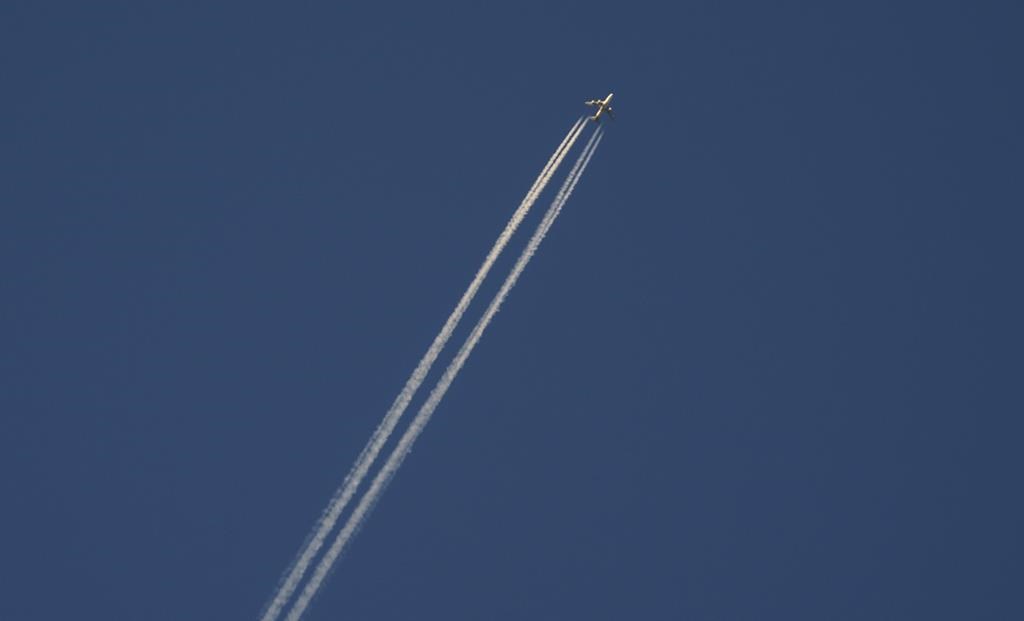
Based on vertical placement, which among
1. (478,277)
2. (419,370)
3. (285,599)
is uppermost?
(478,277)

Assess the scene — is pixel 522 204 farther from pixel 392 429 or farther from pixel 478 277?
pixel 392 429

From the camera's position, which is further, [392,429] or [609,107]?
[609,107]

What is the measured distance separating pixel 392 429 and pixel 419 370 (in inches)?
105

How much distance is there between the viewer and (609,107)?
2103 inches

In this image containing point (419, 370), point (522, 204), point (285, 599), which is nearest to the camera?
point (285, 599)

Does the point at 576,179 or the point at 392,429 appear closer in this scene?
the point at 392,429

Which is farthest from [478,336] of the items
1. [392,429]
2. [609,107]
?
[609,107]

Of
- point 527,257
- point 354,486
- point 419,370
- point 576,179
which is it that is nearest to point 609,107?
point 576,179

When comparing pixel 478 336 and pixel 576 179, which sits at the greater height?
pixel 576 179

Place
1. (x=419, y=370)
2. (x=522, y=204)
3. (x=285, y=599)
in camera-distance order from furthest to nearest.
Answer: (x=522, y=204), (x=419, y=370), (x=285, y=599)

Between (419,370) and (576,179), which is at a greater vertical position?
(576,179)

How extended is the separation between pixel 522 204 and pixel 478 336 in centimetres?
486

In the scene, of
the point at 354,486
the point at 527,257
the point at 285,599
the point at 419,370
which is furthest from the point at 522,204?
the point at 285,599

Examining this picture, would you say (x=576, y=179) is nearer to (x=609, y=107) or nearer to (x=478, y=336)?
(x=609, y=107)
